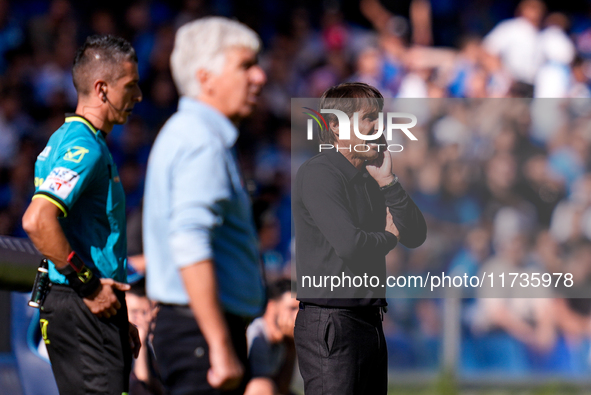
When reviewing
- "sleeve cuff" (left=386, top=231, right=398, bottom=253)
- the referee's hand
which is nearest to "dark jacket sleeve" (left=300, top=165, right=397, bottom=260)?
"sleeve cuff" (left=386, top=231, right=398, bottom=253)

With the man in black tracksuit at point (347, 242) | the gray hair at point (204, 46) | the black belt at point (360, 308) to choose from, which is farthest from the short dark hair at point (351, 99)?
the black belt at point (360, 308)

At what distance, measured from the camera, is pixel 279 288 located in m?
4.76

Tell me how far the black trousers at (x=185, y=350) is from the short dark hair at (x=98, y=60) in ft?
4.58

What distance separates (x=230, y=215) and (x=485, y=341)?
460 centimetres

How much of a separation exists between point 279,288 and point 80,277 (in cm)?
191

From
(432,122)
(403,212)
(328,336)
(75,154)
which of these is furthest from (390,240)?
(432,122)

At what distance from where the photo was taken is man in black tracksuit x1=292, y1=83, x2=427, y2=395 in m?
3.05

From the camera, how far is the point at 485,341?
6.42 metres

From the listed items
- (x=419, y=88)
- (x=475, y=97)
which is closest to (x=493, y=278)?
(x=475, y=97)

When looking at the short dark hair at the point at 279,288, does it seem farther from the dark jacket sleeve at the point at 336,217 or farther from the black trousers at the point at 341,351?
the dark jacket sleeve at the point at 336,217

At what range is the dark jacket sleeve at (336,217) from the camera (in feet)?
9.90

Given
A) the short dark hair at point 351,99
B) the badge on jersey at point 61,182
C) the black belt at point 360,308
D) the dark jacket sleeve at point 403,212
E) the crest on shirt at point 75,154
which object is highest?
the short dark hair at point 351,99

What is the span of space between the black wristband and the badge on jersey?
0.87ft

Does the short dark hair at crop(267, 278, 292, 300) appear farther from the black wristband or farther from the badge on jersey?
the badge on jersey
